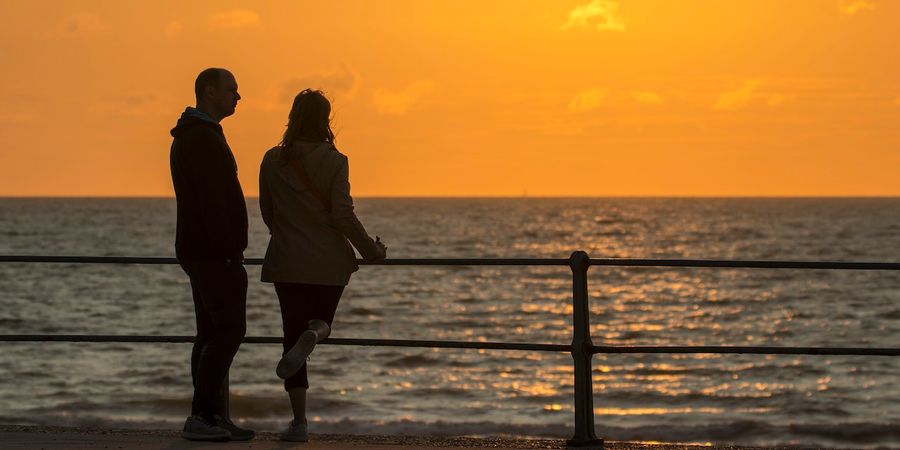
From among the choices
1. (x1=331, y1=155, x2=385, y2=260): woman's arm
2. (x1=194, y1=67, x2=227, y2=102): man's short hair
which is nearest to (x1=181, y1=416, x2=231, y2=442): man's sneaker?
(x1=331, y1=155, x2=385, y2=260): woman's arm

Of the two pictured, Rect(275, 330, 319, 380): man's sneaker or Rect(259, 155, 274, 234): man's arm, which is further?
Rect(259, 155, 274, 234): man's arm

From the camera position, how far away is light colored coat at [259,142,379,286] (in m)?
6.66

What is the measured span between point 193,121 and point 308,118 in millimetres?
527

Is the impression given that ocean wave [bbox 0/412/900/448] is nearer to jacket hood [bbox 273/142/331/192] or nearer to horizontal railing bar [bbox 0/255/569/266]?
horizontal railing bar [bbox 0/255/569/266]

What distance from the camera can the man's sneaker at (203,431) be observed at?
6.87 m

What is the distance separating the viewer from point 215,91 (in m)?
6.62

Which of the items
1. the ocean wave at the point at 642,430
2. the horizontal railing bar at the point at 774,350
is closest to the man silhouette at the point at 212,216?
the horizontal railing bar at the point at 774,350

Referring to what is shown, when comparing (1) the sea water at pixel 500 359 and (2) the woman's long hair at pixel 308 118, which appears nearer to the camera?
(2) the woman's long hair at pixel 308 118

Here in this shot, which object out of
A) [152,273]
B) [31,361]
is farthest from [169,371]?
[152,273]

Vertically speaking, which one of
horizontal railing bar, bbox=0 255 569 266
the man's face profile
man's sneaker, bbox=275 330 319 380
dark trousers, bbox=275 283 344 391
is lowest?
man's sneaker, bbox=275 330 319 380

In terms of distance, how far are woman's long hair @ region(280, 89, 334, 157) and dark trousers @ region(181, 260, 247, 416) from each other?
0.65 meters

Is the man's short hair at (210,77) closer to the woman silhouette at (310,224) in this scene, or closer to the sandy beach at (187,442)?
the woman silhouette at (310,224)

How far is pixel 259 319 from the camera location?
106ft

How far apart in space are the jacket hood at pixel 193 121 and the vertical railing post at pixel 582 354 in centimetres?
180
